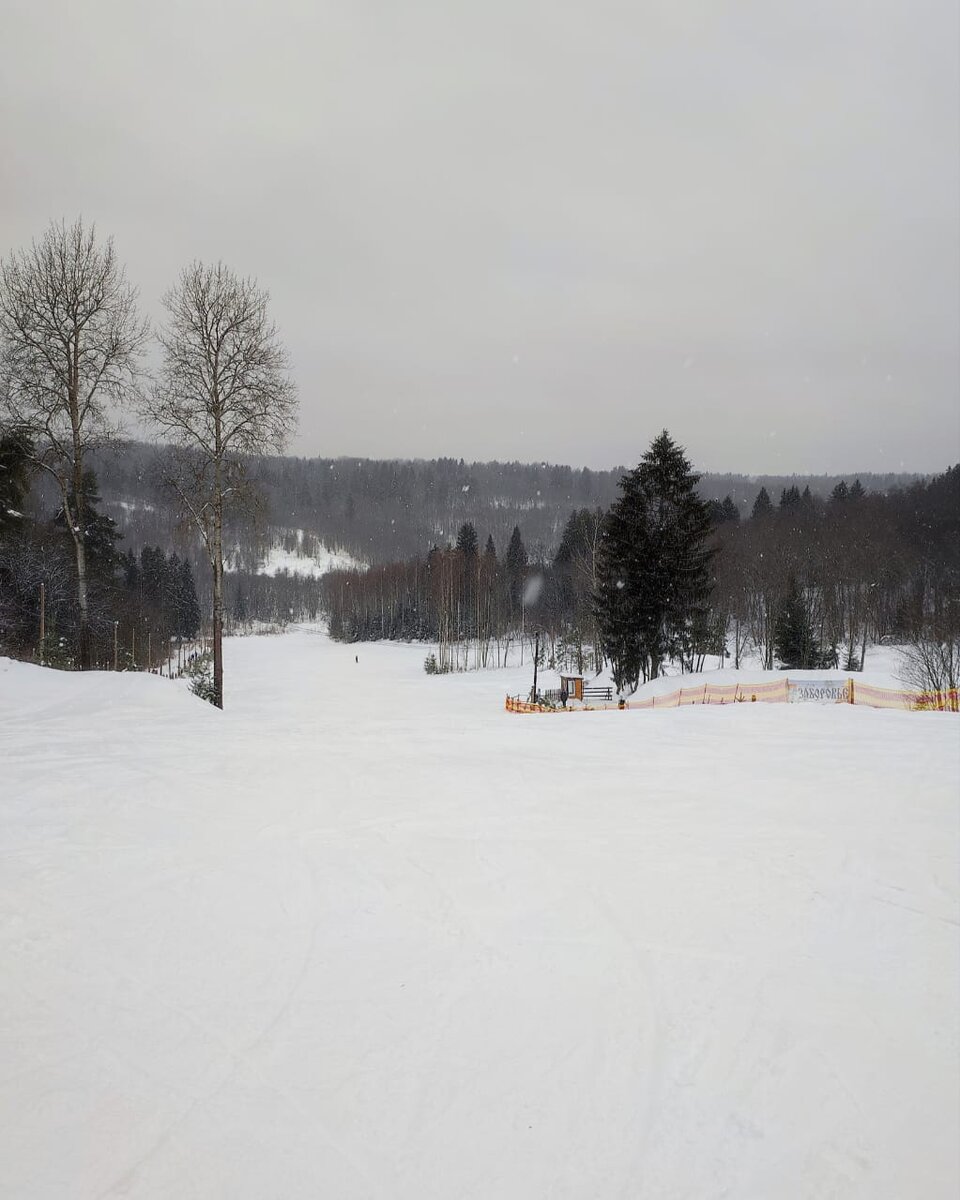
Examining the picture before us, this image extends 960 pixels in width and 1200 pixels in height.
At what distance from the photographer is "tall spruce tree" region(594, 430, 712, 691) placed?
30.2 metres

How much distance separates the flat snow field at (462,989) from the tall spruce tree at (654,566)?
74.3 ft

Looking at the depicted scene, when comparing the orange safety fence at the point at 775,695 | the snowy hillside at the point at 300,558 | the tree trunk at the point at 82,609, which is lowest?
the orange safety fence at the point at 775,695

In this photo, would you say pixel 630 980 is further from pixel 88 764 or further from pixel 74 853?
pixel 88 764

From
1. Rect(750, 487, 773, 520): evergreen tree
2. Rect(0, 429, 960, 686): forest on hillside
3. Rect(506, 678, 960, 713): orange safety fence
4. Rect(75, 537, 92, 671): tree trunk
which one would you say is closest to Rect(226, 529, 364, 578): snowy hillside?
Rect(0, 429, 960, 686): forest on hillside

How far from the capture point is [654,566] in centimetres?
3027

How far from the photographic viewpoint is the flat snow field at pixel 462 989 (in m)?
2.73

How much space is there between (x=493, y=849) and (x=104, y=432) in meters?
15.8

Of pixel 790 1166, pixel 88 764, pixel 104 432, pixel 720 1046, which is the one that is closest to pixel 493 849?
pixel 720 1046

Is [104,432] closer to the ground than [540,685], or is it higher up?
higher up

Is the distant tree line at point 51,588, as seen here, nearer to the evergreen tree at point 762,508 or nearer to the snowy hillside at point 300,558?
the evergreen tree at point 762,508

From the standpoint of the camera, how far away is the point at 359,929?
439cm

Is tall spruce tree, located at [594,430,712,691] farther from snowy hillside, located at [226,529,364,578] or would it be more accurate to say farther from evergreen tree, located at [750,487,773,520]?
snowy hillside, located at [226,529,364,578]

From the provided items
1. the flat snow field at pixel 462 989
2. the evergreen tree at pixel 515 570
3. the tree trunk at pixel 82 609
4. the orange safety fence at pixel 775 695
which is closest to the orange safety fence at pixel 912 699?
the orange safety fence at pixel 775 695

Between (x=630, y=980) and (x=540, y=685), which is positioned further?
(x=540, y=685)
